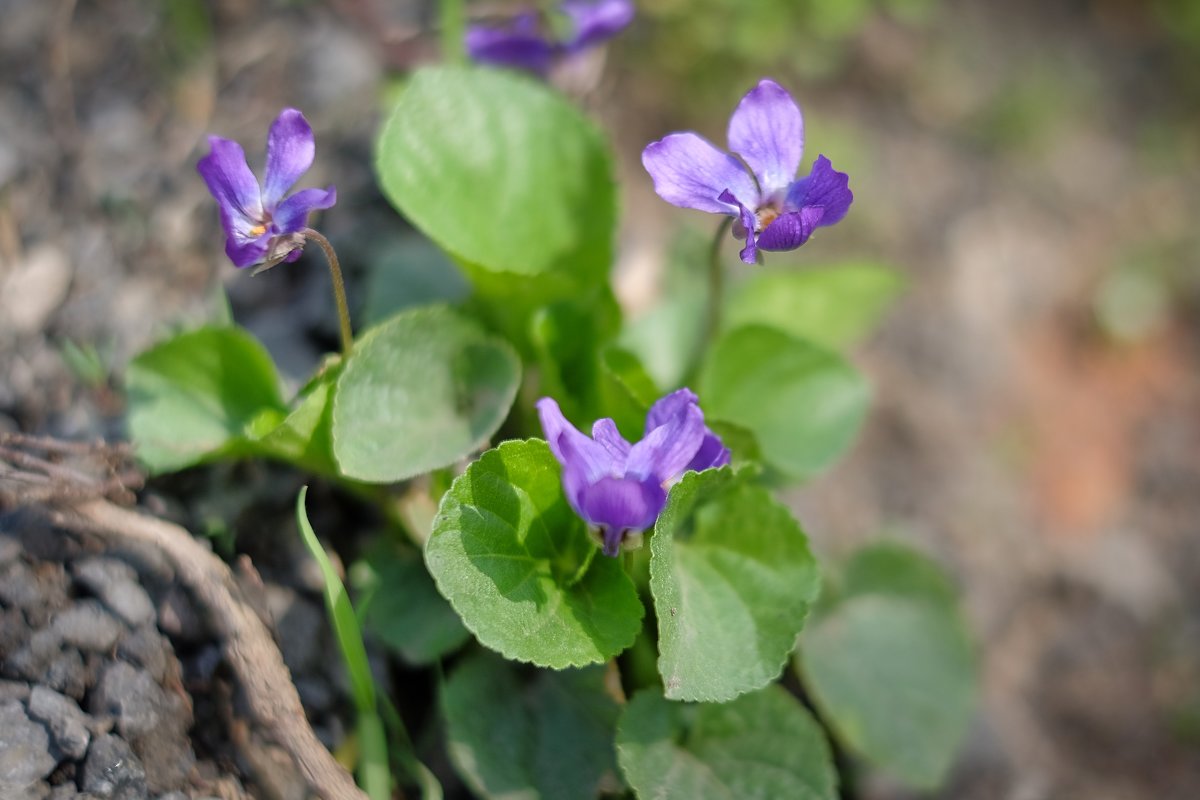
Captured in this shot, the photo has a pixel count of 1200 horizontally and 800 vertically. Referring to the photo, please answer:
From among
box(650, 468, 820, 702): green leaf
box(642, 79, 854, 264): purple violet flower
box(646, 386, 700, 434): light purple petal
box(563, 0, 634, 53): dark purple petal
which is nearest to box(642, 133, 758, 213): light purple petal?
box(642, 79, 854, 264): purple violet flower

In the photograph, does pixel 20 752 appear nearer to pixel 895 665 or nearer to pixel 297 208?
pixel 297 208

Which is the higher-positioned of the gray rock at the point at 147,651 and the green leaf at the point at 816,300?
the green leaf at the point at 816,300

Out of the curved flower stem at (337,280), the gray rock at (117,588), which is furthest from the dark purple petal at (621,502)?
the gray rock at (117,588)

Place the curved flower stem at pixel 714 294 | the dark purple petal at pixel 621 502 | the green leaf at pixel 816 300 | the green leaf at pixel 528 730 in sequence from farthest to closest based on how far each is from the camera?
the green leaf at pixel 816 300 → the curved flower stem at pixel 714 294 → the green leaf at pixel 528 730 → the dark purple petal at pixel 621 502

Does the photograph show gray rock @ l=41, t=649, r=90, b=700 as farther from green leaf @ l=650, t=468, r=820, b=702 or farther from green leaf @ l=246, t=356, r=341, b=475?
green leaf @ l=650, t=468, r=820, b=702

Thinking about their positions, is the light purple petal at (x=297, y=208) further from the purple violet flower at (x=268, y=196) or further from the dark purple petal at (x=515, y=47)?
the dark purple petal at (x=515, y=47)

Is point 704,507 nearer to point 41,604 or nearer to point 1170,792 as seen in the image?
point 41,604

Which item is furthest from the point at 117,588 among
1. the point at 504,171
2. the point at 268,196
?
the point at 504,171
